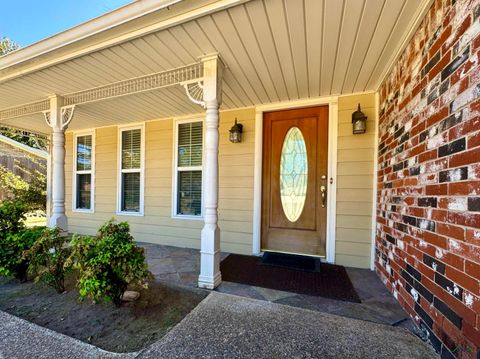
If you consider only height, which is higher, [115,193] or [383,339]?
[115,193]

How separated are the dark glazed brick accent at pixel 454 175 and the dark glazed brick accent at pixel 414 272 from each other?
700 millimetres

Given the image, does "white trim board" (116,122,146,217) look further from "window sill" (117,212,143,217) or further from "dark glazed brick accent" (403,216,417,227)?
"dark glazed brick accent" (403,216,417,227)

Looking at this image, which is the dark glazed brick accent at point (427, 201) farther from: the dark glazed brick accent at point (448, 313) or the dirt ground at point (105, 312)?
the dirt ground at point (105, 312)

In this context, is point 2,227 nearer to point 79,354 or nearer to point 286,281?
point 79,354

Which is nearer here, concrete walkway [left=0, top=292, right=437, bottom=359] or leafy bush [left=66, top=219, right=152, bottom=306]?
concrete walkway [left=0, top=292, right=437, bottom=359]

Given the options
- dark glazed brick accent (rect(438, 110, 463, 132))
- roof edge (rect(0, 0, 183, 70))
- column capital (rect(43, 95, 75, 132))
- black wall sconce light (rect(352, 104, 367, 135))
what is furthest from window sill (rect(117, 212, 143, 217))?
dark glazed brick accent (rect(438, 110, 463, 132))

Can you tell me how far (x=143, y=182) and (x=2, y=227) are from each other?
2006 mm

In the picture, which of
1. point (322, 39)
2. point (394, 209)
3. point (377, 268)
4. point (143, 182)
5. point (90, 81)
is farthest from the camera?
point (143, 182)

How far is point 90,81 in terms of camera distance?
285 cm

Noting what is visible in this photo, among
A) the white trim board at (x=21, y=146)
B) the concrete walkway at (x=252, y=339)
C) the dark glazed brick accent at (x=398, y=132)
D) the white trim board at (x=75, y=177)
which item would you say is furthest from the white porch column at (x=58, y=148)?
Answer: the white trim board at (x=21, y=146)

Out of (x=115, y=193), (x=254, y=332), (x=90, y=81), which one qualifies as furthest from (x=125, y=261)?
(x=115, y=193)

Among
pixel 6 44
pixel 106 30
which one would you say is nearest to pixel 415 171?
pixel 106 30

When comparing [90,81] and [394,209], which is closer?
[394,209]

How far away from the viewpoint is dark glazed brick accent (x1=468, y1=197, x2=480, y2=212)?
3.57 ft
